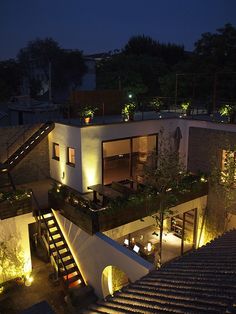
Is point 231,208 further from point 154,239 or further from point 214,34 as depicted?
point 214,34

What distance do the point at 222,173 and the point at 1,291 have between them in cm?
937

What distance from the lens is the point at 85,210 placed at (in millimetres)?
10547

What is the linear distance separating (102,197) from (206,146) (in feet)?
17.1

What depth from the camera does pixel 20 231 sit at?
11.2 m

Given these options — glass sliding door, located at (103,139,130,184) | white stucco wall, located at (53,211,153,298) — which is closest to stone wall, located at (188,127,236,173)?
glass sliding door, located at (103,139,130,184)

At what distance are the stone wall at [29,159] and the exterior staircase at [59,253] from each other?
322cm

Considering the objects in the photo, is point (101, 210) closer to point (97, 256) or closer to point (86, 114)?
point (97, 256)

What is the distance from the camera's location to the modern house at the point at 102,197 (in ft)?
34.8

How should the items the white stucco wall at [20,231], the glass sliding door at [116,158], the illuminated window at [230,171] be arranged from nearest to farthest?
the white stucco wall at [20,231], the illuminated window at [230,171], the glass sliding door at [116,158]

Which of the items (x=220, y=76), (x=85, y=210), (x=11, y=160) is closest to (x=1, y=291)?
(x=85, y=210)

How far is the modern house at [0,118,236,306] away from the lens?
10602 millimetres

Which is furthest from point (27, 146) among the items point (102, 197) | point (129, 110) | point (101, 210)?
point (101, 210)

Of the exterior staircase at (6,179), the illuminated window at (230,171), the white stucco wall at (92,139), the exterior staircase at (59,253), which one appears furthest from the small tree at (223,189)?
Result: the exterior staircase at (6,179)

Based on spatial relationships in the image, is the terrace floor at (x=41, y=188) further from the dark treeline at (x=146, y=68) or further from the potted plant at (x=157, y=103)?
the dark treeline at (x=146, y=68)
